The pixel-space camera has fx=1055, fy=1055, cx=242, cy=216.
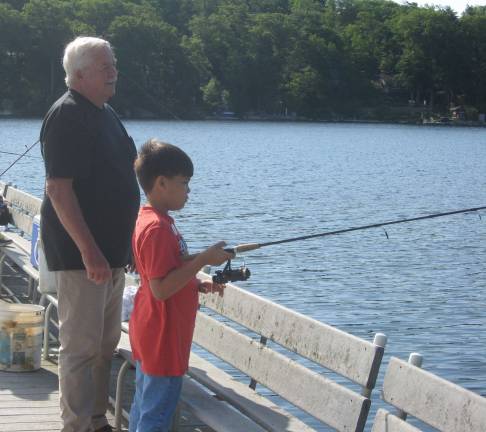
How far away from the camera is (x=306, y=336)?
4.04 m

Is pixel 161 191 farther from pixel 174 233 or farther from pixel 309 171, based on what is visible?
pixel 309 171

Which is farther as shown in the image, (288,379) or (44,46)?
(44,46)

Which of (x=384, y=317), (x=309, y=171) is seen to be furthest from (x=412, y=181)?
(x=384, y=317)


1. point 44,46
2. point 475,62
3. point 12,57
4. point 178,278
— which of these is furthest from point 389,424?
point 475,62

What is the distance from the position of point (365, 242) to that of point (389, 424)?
16100mm

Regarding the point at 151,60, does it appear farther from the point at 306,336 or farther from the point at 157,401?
the point at 157,401

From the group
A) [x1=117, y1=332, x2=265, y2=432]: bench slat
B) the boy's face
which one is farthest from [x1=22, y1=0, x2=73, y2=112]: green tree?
the boy's face

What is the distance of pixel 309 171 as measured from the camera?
42.5 meters

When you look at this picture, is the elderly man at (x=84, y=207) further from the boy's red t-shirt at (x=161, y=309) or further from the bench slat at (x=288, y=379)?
the bench slat at (x=288, y=379)

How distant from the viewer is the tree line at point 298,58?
8394 centimetres

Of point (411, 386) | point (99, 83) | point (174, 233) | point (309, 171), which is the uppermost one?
point (99, 83)

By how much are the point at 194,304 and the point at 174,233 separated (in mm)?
272

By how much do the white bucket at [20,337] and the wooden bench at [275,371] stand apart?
0.81 meters

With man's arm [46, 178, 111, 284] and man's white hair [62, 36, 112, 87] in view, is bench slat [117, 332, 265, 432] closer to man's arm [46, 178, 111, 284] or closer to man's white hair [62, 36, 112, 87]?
man's arm [46, 178, 111, 284]
